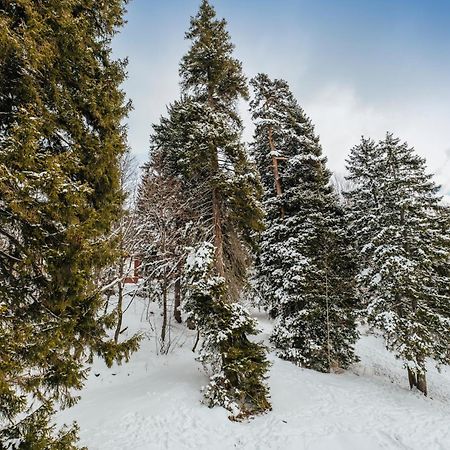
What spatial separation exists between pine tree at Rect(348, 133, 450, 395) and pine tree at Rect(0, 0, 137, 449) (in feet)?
36.4

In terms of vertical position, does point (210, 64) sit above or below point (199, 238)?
above

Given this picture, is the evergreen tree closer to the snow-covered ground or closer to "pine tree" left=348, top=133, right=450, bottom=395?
the snow-covered ground

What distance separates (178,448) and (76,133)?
7.42 metres

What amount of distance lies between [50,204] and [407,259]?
12.9m

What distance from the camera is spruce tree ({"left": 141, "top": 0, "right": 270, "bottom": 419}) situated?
30.0 ft

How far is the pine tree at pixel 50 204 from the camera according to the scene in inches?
142

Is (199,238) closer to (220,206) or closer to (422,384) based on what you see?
(220,206)

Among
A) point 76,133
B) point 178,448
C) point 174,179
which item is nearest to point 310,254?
point 174,179

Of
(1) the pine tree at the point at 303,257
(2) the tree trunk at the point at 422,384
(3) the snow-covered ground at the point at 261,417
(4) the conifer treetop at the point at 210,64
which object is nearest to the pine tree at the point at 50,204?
(3) the snow-covered ground at the point at 261,417

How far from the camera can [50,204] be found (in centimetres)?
378

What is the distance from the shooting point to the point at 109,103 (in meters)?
5.25

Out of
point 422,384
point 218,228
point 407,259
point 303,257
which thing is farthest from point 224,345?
point 422,384

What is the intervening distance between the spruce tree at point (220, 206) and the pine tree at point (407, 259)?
568cm

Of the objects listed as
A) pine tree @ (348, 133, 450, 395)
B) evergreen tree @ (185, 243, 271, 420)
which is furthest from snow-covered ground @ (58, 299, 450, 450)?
pine tree @ (348, 133, 450, 395)
